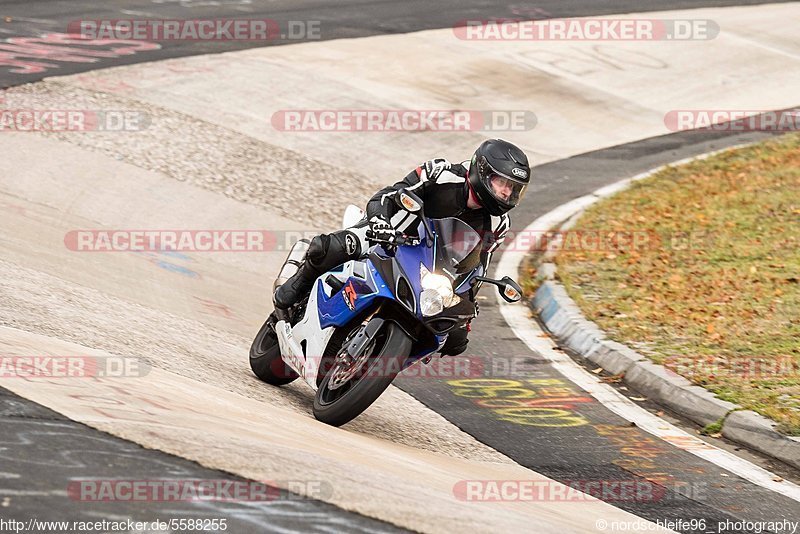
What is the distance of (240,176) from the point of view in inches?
547

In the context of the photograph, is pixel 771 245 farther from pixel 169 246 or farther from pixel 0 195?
pixel 0 195

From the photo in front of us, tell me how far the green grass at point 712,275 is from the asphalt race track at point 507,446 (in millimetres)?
841

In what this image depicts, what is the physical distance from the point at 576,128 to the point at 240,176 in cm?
602

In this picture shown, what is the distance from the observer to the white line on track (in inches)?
289

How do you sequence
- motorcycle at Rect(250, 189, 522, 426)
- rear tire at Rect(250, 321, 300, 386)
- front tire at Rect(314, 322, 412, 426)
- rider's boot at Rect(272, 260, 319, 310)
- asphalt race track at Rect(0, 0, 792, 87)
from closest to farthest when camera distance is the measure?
front tire at Rect(314, 322, 412, 426)
motorcycle at Rect(250, 189, 522, 426)
rider's boot at Rect(272, 260, 319, 310)
rear tire at Rect(250, 321, 300, 386)
asphalt race track at Rect(0, 0, 792, 87)

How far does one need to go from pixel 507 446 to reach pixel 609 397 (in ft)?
5.03

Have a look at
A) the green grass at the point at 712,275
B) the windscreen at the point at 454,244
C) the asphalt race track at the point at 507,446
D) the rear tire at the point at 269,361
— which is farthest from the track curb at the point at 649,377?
the rear tire at the point at 269,361

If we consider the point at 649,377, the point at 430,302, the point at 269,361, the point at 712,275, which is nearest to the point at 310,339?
the point at 269,361

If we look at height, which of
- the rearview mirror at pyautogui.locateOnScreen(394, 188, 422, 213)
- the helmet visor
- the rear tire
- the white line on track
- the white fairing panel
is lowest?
the white line on track

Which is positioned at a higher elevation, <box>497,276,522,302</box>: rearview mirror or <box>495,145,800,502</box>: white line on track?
<box>497,276,522,302</box>: rearview mirror

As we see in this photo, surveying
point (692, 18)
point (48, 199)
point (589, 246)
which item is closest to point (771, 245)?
point (589, 246)

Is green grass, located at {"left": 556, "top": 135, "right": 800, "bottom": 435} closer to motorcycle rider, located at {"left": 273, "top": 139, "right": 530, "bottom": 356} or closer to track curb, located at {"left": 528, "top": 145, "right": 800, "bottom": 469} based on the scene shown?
track curb, located at {"left": 528, "top": 145, "right": 800, "bottom": 469}

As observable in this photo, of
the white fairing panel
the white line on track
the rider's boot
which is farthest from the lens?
the rider's boot

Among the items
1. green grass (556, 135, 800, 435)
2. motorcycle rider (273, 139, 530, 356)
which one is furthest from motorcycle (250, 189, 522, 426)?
green grass (556, 135, 800, 435)
